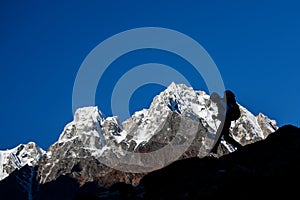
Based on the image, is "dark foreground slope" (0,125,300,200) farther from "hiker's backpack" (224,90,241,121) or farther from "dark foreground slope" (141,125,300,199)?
"hiker's backpack" (224,90,241,121)

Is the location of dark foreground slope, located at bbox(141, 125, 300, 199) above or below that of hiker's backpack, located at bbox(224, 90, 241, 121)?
below

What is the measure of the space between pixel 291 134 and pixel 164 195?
26.4 feet

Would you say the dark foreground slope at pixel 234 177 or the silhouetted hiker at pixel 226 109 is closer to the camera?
the dark foreground slope at pixel 234 177

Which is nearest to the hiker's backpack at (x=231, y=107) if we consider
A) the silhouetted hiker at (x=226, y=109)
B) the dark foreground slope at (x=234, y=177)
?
the silhouetted hiker at (x=226, y=109)

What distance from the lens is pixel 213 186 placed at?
69.6 feet

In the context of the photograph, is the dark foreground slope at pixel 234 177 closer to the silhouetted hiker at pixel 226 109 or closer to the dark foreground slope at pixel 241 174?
the dark foreground slope at pixel 241 174

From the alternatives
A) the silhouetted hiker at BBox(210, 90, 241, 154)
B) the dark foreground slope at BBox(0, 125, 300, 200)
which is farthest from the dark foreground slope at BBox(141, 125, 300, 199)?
the silhouetted hiker at BBox(210, 90, 241, 154)

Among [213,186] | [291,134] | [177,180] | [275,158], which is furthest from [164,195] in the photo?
[291,134]

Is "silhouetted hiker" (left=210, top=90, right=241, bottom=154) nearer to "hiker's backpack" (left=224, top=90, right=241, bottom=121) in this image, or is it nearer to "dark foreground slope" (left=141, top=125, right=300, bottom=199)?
"hiker's backpack" (left=224, top=90, right=241, bottom=121)

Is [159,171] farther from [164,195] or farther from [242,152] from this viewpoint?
[242,152]

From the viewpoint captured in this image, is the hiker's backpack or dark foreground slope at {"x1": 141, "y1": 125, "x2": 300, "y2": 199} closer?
dark foreground slope at {"x1": 141, "y1": 125, "x2": 300, "y2": 199}

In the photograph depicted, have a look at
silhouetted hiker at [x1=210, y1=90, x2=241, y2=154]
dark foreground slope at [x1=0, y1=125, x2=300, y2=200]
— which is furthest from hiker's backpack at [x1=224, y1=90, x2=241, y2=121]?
dark foreground slope at [x1=0, y1=125, x2=300, y2=200]

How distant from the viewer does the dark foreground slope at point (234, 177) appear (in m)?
20.5

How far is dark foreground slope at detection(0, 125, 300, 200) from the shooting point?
809 inches
